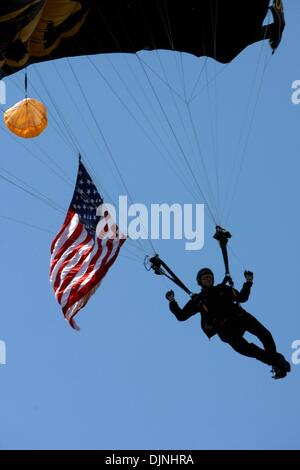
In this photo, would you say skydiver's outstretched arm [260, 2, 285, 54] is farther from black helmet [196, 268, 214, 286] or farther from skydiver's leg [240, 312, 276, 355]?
skydiver's leg [240, 312, 276, 355]

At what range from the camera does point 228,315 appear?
73.0 ft

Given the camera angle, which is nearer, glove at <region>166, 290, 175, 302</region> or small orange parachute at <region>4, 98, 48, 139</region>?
glove at <region>166, 290, 175, 302</region>

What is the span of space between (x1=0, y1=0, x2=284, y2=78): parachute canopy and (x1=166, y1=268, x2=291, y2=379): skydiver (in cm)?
501

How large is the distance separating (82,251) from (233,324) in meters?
3.52

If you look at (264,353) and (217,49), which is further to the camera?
(217,49)

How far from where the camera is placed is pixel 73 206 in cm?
2456

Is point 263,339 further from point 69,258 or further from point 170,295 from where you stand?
point 69,258

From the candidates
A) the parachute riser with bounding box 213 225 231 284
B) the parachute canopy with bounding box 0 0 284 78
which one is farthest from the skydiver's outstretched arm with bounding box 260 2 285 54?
the parachute riser with bounding box 213 225 231 284

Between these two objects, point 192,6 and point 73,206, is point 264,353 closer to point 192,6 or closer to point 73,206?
point 73,206

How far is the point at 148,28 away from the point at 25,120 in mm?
2845

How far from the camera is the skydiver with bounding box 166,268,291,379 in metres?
22.2

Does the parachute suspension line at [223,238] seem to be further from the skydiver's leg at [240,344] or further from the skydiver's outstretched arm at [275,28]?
the skydiver's outstretched arm at [275,28]

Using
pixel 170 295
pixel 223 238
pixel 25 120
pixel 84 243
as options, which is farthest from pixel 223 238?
pixel 25 120
